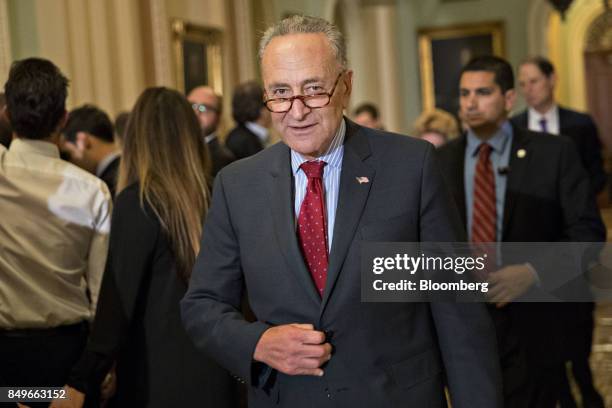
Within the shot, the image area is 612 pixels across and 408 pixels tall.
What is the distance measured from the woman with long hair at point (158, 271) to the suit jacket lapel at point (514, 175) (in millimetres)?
1502

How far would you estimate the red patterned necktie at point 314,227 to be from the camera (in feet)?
8.07

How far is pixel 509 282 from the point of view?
3.85 meters

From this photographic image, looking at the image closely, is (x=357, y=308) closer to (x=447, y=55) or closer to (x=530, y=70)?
(x=530, y=70)

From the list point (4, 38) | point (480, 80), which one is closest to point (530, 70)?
point (480, 80)

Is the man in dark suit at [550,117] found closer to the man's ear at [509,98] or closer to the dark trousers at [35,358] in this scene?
the man's ear at [509,98]

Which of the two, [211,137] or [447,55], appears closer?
[211,137]

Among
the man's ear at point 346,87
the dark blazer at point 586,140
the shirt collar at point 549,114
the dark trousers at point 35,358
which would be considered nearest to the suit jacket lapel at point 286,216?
the man's ear at point 346,87

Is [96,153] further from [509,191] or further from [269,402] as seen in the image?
[269,402]

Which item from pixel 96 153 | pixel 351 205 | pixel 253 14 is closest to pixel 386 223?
pixel 351 205

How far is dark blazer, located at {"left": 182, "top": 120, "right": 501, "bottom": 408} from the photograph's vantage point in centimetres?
241

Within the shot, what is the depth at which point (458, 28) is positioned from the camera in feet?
60.4

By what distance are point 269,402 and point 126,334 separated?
106cm

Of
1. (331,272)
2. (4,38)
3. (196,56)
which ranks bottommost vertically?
(331,272)

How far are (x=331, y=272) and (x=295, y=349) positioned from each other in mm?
227
